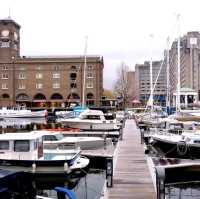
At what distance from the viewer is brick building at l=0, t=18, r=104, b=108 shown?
402 feet

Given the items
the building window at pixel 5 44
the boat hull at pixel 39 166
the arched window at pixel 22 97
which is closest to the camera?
the boat hull at pixel 39 166

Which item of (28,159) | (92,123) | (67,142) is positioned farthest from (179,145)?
(92,123)

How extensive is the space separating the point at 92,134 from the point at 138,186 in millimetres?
23311

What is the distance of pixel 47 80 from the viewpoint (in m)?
125

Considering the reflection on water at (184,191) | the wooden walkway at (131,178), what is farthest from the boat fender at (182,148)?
the reflection on water at (184,191)

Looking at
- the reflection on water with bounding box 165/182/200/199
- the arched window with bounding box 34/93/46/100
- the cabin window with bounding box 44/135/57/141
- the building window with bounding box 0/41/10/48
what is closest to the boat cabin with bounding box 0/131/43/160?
the cabin window with bounding box 44/135/57/141

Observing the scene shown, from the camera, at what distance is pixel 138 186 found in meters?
19.5

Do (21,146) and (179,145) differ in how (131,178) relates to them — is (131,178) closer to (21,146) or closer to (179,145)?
(21,146)

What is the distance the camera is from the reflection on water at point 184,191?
21234 millimetres

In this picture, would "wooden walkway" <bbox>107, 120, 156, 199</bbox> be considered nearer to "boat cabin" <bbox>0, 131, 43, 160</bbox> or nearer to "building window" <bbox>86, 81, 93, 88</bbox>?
"boat cabin" <bbox>0, 131, 43, 160</bbox>

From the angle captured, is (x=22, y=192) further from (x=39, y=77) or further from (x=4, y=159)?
(x=39, y=77)

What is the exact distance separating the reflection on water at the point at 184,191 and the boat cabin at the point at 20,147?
7.60m

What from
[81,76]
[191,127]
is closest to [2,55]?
[81,76]

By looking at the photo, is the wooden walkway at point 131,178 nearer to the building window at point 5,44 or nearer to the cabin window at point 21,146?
the cabin window at point 21,146
